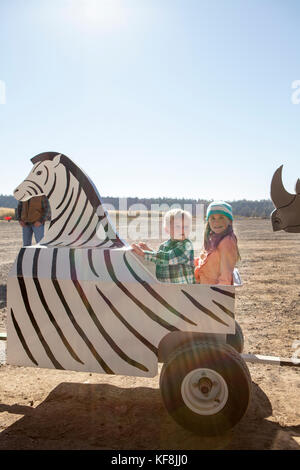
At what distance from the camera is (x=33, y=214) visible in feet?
23.0

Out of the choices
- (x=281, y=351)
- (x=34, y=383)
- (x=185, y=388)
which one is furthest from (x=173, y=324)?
(x=281, y=351)

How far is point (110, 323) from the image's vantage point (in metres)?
3.06

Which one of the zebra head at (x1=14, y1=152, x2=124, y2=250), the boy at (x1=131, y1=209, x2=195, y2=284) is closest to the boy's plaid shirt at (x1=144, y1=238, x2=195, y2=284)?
the boy at (x1=131, y1=209, x2=195, y2=284)

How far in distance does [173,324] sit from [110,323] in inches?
19.4

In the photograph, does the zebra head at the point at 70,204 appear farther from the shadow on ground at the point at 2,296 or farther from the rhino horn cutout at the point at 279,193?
the shadow on ground at the point at 2,296

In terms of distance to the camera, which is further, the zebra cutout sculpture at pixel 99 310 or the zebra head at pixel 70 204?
the zebra head at pixel 70 204

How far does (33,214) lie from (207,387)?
5.04 meters

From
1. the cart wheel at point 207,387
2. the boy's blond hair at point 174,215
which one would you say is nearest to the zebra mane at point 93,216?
the boy's blond hair at point 174,215

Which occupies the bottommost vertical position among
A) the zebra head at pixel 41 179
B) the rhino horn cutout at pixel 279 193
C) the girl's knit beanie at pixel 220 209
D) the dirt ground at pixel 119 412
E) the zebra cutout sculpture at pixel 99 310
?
the dirt ground at pixel 119 412

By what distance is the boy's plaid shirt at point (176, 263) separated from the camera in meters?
3.43

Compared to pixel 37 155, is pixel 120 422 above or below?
below

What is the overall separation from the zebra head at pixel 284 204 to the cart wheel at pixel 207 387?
112cm
